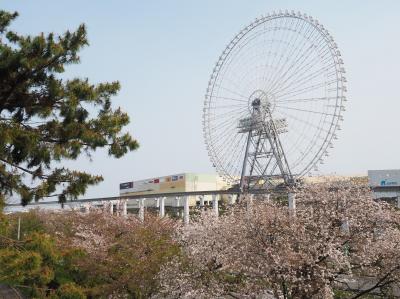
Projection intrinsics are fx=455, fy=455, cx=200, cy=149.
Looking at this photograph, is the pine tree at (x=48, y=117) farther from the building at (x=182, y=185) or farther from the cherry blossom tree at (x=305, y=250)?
the building at (x=182, y=185)

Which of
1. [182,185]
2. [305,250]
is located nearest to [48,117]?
[305,250]

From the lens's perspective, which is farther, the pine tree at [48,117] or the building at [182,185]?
the building at [182,185]

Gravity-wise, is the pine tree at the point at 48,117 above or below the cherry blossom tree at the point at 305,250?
above

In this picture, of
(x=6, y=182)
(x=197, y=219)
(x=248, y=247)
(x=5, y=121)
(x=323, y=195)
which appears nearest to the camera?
(x=5, y=121)

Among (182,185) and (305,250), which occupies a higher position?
(182,185)

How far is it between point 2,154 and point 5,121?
3.03ft

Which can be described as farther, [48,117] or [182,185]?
[182,185]

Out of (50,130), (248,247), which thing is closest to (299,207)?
(248,247)

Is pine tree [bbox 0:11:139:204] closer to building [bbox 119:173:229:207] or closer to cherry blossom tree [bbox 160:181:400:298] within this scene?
cherry blossom tree [bbox 160:181:400:298]

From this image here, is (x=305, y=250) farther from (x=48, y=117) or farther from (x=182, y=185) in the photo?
(x=182, y=185)

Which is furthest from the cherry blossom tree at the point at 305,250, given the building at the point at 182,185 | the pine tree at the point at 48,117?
the building at the point at 182,185

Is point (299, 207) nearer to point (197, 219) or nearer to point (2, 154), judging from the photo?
point (197, 219)

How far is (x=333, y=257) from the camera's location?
43.7 ft

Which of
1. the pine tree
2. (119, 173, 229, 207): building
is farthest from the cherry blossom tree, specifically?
(119, 173, 229, 207): building
